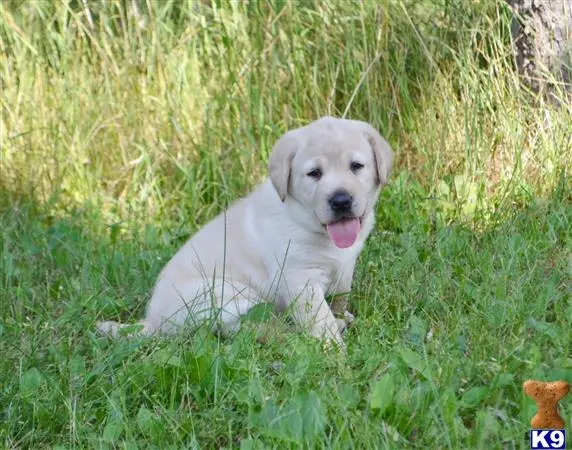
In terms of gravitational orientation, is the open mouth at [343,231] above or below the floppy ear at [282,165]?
below

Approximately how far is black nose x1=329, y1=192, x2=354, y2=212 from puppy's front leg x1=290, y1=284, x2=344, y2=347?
0.29 m

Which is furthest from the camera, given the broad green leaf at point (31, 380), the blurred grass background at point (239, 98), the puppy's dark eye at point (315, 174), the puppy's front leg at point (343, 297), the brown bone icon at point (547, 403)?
the blurred grass background at point (239, 98)

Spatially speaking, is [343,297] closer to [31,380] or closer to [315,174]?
[315,174]

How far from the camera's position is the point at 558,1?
4.41 meters

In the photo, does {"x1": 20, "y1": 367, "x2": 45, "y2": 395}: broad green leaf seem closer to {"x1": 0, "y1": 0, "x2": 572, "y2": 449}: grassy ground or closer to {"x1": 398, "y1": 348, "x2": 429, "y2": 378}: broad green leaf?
{"x1": 0, "y1": 0, "x2": 572, "y2": 449}: grassy ground

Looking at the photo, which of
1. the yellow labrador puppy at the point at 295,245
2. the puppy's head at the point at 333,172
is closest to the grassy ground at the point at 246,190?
the yellow labrador puppy at the point at 295,245

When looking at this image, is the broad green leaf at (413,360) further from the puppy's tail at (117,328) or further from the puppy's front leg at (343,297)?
the puppy's tail at (117,328)

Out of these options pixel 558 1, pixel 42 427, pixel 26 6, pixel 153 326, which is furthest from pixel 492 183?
pixel 26 6

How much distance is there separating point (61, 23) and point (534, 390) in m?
3.85

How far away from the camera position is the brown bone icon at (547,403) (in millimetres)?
2264

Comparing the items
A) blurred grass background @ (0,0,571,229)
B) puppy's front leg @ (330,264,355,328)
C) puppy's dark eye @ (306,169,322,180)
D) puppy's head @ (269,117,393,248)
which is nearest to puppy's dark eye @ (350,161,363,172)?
puppy's head @ (269,117,393,248)

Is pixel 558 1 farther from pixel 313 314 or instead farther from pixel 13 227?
pixel 13 227

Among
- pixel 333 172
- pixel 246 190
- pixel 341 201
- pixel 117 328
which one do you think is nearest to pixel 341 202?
pixel 341 201

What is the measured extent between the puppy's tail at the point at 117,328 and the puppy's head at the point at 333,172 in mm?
655
